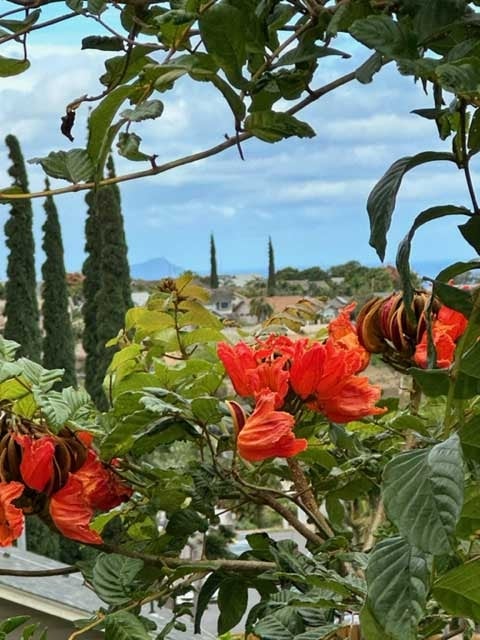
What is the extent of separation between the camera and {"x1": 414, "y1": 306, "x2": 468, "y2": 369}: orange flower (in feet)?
2.22

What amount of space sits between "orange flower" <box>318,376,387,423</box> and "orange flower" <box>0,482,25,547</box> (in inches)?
8.6

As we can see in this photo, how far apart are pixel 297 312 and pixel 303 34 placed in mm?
587

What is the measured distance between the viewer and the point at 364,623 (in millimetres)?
350

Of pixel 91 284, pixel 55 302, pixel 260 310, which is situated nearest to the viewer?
pixel 260 310

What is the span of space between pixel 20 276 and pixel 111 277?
146cm

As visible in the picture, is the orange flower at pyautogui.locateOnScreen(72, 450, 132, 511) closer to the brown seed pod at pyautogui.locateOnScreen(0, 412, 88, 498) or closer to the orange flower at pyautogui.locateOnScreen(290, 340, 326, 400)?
the brown seed pod at pyautogui.locateOnScreen(0, 412, 88, 498)

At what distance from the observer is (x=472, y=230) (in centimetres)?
39

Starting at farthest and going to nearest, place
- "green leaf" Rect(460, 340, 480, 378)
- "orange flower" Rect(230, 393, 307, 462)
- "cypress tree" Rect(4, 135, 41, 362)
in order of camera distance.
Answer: "cypress tree" Rect(4, 135, 41, 362), "orange flower" Rect(230, 393, 307, 462), "green leaf" Rect(460, 340, 480, 378)

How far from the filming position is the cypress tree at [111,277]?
13.1 m

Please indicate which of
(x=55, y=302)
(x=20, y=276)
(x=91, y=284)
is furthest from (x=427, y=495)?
(x=55, y=302)

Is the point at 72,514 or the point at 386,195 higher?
the point at 386,195

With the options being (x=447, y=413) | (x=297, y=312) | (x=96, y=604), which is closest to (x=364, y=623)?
(x=447, y=413)

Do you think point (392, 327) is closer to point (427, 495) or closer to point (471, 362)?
point (471, 362)

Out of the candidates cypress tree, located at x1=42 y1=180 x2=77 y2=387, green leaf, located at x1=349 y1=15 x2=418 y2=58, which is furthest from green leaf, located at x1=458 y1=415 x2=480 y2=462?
cypress tree, located at x1=42 y1=180 x2=77 y2=387
